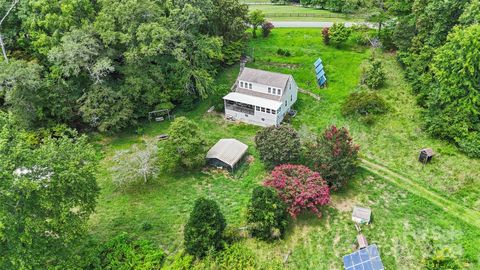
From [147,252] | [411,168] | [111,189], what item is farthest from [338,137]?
[111,189]

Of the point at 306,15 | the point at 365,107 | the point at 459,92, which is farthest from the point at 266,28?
the point at 459,92

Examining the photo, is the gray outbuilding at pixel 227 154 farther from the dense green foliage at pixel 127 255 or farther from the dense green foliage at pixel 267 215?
the dense green foliage at pixel 127 255

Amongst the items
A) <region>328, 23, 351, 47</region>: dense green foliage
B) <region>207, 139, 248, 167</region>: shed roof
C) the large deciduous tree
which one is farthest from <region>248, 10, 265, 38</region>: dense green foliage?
the large deciduous tree

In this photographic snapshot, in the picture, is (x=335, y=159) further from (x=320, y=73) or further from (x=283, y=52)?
(x=283, y=52)

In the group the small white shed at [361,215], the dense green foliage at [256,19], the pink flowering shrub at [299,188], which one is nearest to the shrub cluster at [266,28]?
the dense green foliage at [256,19]

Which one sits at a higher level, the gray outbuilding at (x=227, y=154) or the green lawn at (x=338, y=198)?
the gray outbuilding at (x=227, y=154)

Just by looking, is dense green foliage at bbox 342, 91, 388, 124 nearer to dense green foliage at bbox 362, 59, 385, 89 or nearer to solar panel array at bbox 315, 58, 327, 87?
dense green foliage at bbox 362, 59, 385, 89

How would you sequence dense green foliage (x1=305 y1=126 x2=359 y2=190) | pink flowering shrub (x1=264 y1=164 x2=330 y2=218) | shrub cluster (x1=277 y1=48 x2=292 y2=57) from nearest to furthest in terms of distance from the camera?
pink flowering shrub (x1=264 y1=164 x2=330 y2=218) → dense green foliage (x1=305 y1=126 x2=359 y2=190) → shrub cluster (x1=277 y1=48 x2=292 y2=57)
